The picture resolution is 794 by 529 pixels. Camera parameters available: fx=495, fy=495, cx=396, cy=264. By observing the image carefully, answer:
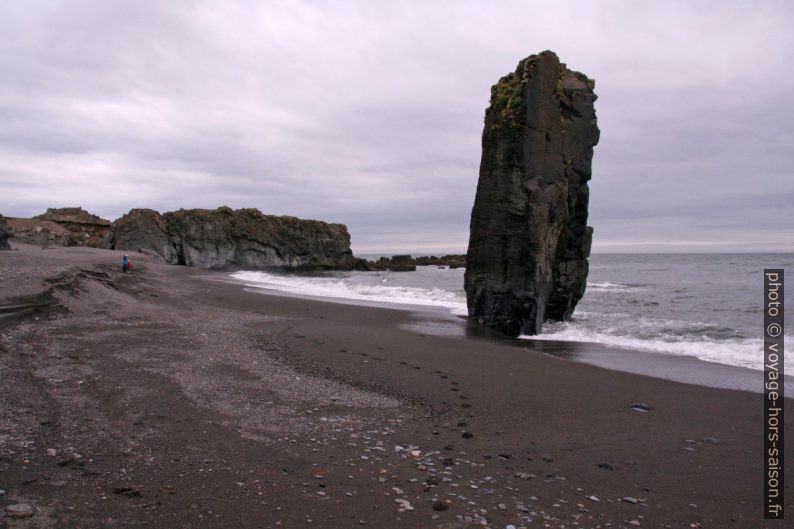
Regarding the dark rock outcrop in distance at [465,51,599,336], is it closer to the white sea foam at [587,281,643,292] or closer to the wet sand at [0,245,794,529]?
the wet sand at [0,245,794,529]

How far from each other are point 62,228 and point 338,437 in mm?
70210

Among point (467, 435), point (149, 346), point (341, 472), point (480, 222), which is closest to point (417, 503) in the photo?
point (341, 472)

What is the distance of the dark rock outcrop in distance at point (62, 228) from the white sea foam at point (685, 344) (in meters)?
54.5

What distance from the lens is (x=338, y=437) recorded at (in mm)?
5258

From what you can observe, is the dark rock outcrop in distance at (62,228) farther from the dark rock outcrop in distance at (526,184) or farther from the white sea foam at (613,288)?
the white sea foam at (613,288)

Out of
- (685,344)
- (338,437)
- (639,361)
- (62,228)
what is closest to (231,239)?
(62,228)

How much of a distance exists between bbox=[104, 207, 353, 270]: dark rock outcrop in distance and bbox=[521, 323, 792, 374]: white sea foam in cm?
5633

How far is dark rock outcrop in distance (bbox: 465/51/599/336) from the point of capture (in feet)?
53.8

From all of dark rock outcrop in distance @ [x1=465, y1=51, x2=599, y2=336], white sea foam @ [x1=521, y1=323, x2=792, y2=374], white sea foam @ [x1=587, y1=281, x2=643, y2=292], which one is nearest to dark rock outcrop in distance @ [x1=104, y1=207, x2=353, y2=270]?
white sea foam @ [x1=587, y1=281, x2=643, y2=292]

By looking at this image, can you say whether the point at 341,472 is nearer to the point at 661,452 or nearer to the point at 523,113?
the point at 661,452

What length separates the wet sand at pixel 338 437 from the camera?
12.5ft

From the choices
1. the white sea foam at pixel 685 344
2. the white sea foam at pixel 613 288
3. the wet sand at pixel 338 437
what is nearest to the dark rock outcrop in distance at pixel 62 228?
the white sea foam at pixel 613 288

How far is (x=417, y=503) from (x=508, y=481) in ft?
3.27

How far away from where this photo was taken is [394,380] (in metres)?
7.79
